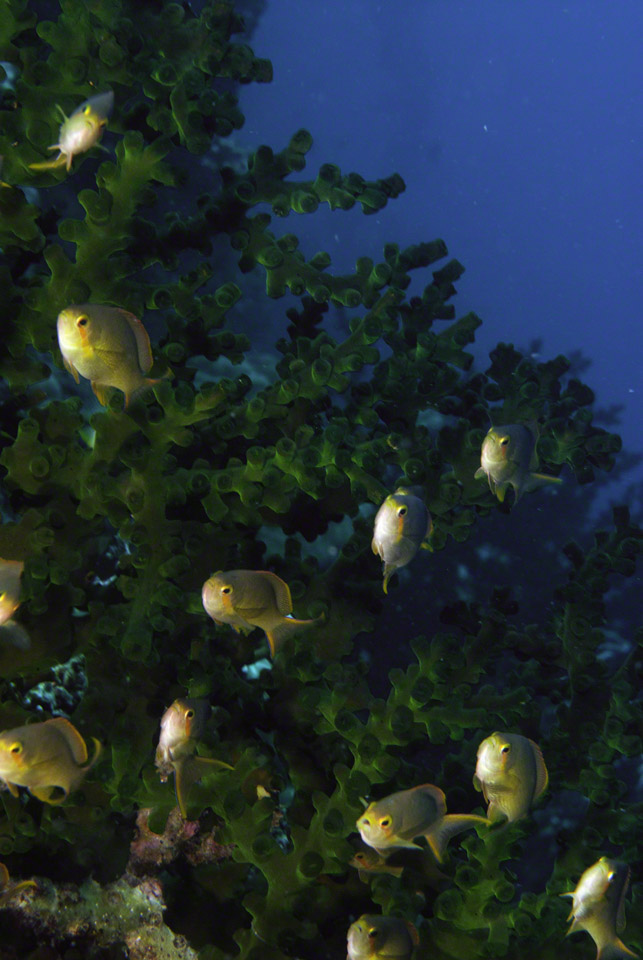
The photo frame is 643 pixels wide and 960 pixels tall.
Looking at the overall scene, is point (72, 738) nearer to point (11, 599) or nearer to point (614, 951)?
point (11, 599)

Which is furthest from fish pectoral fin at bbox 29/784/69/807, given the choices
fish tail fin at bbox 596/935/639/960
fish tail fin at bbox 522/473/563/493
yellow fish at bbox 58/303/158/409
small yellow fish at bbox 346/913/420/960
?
fish tail fin at bbox 522/473/563/493

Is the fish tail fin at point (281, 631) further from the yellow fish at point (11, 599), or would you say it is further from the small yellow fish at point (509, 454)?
the small yellow fish at point (509, 454)

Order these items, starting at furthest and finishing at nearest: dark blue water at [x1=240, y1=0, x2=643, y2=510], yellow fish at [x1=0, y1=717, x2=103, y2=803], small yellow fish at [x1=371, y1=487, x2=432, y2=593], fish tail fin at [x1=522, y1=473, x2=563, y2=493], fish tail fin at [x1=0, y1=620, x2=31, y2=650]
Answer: dark blue water at [x1=240, y1=0, x2=643, y2=510]
fish tail fin at [x1=522, y1=473, x2=563, y2=493]
small yellow fish at [x1=371, y1=487, x2=432, y2=593]
fish tail fin at [x1=0, y1=620, x2=31, y2=650]
yellow fish at [x1=0, y1=717, x2=103, y2=803]

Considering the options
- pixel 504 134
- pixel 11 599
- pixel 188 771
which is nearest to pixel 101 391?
pixel 11 599

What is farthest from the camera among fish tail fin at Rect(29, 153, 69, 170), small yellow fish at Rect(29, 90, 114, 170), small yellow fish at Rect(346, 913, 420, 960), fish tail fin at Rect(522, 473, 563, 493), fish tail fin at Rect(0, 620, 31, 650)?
fish tail fin at Rect(522, 473, 563, 493)

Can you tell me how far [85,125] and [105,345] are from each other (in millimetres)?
1082

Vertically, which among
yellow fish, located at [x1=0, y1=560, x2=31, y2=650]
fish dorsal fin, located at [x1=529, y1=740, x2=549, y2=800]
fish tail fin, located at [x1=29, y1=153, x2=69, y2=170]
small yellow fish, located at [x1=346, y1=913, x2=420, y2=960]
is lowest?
small yellow fish, located at [x1=346, y1=913, x2=420, y2=960]

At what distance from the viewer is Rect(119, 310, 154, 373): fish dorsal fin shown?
2.28m

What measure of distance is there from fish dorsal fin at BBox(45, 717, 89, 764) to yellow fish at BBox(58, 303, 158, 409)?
1175mm

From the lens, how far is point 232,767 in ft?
8.16

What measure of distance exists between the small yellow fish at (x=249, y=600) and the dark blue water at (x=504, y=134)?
6006 cm

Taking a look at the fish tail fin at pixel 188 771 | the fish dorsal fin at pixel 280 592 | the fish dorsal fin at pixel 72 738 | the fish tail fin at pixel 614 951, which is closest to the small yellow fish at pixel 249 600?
the fish dorsal fin at pixel 280 592

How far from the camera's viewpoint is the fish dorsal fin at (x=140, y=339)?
89.7 inches

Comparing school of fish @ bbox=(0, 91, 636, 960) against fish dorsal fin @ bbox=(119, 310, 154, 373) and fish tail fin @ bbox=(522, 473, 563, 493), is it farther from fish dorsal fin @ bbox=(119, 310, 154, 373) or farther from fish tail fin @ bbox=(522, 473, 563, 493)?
fish tail fin @ bbox=(522, 473, 563, 493)
